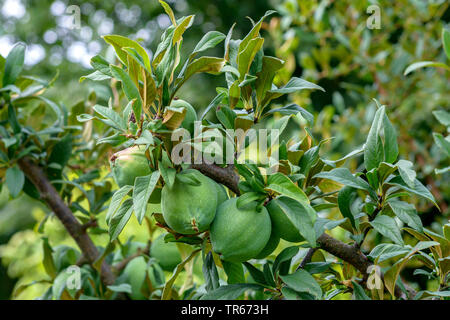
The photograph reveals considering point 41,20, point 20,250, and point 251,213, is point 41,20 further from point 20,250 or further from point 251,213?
point 251,213

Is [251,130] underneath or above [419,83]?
above

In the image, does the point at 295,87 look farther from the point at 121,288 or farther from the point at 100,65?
the point at 121,288

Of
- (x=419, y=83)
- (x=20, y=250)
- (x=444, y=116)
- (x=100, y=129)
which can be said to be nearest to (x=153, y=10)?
(x=20, y=250)

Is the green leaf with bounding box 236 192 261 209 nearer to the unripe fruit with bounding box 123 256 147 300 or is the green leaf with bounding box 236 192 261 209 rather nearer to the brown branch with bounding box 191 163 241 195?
the brown branch with bounding box 191 163 241 195

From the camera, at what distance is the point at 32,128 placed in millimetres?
837

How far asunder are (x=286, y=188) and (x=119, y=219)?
184 mm

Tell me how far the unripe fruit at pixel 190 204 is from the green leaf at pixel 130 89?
0.08 m

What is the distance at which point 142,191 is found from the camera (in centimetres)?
42

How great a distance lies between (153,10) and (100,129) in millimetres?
4000

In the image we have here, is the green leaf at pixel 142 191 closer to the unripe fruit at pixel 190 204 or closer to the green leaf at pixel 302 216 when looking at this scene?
the unripe fruit at pixel 190 204

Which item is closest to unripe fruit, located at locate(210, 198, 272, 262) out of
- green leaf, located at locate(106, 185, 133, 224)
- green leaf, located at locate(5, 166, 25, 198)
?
green leaf, located at locate(106, 185, 133, 224)

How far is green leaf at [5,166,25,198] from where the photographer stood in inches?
29.0

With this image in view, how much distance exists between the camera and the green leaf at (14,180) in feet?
2.41
